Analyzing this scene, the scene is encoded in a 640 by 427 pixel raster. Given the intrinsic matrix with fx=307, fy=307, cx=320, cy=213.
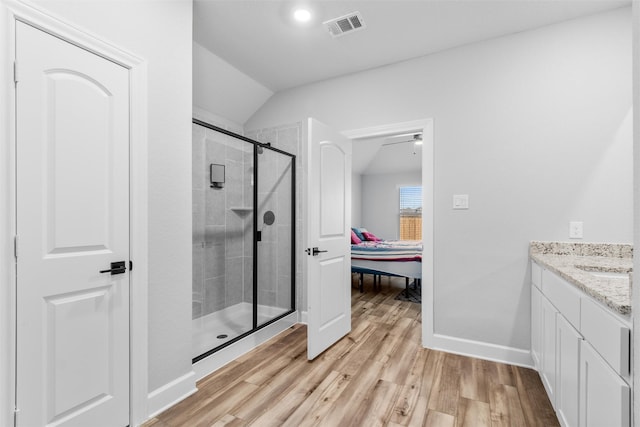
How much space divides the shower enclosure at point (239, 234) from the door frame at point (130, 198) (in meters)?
1.45

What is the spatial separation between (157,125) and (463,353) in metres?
2.90

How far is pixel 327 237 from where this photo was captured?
2736mm

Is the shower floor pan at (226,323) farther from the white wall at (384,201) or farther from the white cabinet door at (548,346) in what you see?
the white wall at (384,201)

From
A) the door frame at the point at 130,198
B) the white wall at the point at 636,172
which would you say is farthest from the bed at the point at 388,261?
the white wall at the point at 636,172

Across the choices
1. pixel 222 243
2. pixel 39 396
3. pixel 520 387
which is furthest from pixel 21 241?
pixel 520 387

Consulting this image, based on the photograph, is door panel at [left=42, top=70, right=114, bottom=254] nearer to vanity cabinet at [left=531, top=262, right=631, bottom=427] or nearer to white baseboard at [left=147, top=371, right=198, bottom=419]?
white baseboard at [left=147, top=371, right=198, bottom=419]

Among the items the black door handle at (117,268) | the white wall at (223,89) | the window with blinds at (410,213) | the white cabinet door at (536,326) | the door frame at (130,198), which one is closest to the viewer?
the door frame at (130,198)

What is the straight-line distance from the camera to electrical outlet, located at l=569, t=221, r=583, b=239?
2.28 metres

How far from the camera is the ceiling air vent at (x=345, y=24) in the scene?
231 cm

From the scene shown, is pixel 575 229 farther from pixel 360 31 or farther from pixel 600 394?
pixel 360 31

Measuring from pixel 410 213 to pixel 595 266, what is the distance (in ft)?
20.6

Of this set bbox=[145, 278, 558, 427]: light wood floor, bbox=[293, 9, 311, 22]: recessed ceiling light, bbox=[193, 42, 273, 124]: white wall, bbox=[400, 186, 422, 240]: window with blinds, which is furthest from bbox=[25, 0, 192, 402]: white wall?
bbox=[400, 186, 422, 240]: window with blinds

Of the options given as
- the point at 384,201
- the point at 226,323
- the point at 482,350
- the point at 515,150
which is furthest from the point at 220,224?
the point at 384,201

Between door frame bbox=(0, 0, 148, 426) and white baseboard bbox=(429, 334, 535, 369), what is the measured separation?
7.49ft
